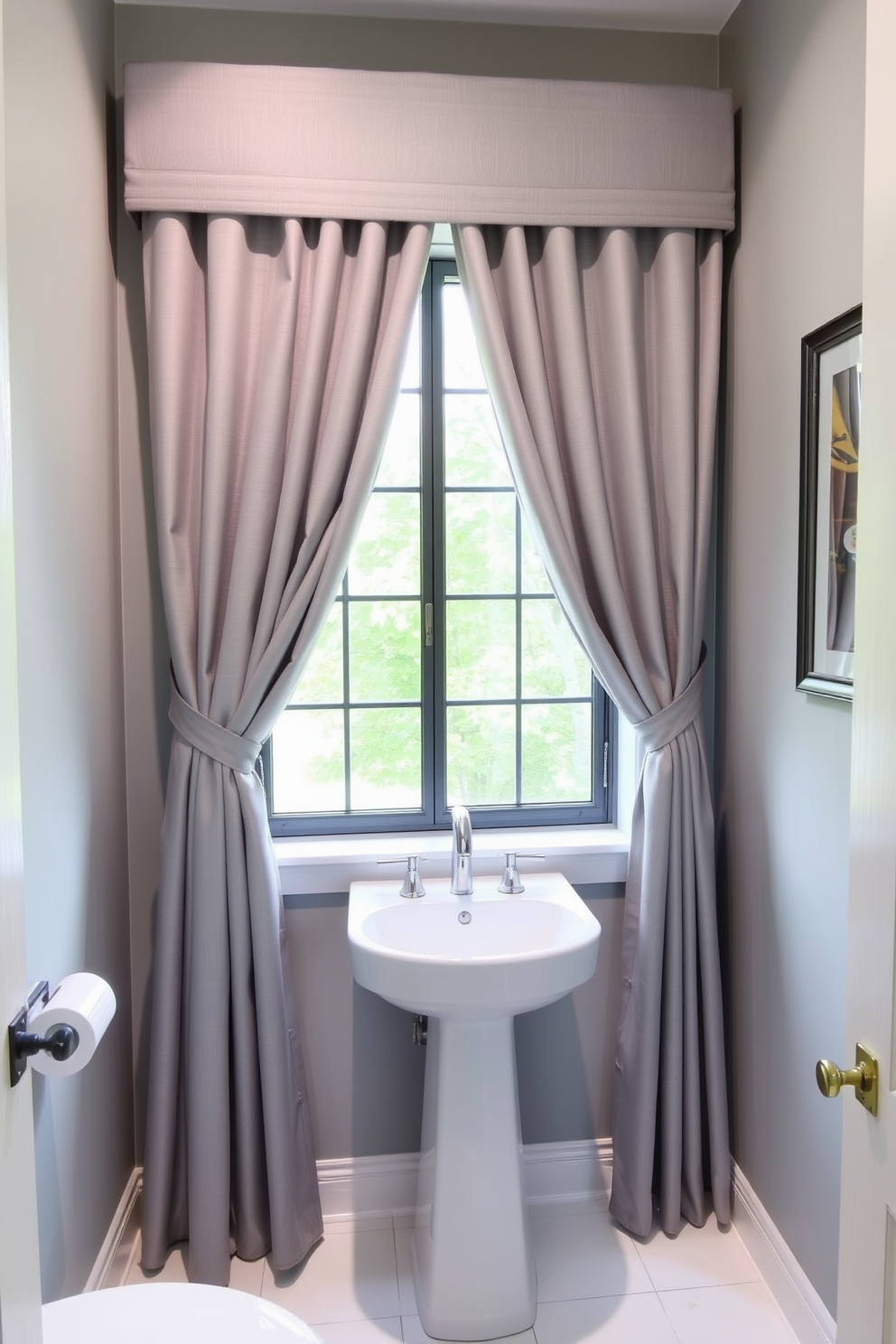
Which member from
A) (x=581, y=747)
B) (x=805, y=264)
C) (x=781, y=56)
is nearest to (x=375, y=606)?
(x=581, y=747)

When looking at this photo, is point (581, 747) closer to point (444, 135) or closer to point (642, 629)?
point (642, 629)

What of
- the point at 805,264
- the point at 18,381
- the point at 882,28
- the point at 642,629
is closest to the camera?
the point at 882,28

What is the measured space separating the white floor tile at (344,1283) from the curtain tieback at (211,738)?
1071 mm

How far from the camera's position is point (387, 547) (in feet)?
7.56

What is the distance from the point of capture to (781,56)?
6.03 feet

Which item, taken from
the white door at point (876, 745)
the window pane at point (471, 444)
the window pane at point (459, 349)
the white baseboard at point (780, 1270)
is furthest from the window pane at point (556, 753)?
the white door at point (876, 745)

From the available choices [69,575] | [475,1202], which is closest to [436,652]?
[69,575]

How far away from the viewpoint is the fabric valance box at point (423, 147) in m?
1.89

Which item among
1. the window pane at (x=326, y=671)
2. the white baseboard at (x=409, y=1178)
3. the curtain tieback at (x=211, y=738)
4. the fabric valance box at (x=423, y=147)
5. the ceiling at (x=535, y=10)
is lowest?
the white baseboard at (x=409, y=1178)

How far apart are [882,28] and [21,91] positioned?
1.24 meters

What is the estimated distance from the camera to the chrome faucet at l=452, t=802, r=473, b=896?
6.47 feet

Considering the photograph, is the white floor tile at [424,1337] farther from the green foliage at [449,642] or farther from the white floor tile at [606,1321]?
the green foliage at [449,642]

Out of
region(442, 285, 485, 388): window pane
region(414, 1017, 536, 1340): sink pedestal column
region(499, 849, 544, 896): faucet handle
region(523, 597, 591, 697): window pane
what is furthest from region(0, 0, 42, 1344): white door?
region(523, 597, 591, 697): window pane

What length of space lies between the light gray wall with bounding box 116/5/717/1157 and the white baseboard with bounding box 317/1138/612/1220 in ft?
0.09
